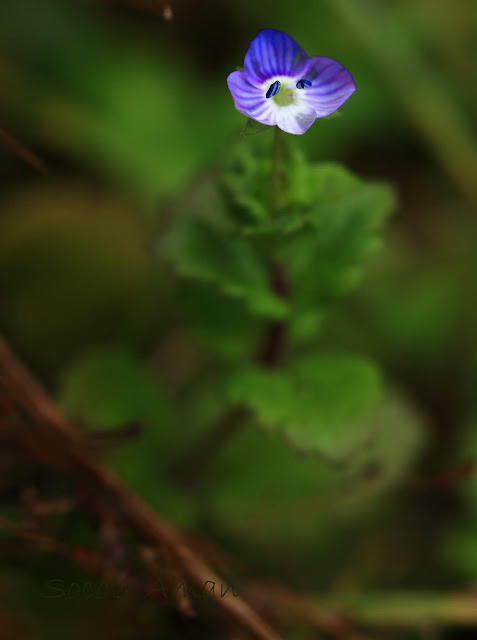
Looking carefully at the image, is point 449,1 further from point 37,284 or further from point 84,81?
point 37,284

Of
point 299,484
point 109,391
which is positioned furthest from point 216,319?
point 299,484

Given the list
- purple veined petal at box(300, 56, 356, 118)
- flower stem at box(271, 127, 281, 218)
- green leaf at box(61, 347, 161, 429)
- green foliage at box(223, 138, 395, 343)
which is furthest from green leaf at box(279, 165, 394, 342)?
green leaf at box(61, 347, 161, 429)

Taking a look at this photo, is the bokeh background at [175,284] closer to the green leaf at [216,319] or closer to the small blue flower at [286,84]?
the green leaf at [216,319]

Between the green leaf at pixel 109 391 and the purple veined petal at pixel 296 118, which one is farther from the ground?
the purple veined petal at pixel 296 118

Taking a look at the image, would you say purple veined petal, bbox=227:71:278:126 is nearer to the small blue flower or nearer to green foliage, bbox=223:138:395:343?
the small blue flower

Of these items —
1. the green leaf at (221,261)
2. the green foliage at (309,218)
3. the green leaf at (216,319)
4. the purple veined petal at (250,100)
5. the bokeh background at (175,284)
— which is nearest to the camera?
the purple veined petal at (250,100)

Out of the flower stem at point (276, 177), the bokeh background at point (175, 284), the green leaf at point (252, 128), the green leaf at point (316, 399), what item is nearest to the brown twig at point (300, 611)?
the bokeh background at point (175, 284)
